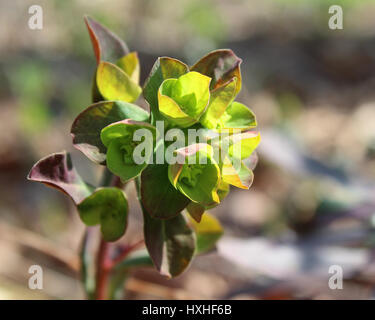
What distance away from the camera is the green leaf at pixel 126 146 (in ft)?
1.98

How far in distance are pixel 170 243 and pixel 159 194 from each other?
129mm

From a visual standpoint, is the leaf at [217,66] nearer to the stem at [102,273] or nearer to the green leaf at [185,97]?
the green leaf at [185,97]

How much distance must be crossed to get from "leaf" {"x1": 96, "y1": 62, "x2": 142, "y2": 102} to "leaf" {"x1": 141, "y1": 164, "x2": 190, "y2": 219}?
5.5 inches

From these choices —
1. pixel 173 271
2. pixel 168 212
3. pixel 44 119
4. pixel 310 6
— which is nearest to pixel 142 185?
pixel 168 212

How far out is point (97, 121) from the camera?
2.10 ft

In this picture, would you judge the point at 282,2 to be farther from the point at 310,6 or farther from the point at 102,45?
the point at 102,45

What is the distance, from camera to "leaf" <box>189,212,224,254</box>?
2.73ft

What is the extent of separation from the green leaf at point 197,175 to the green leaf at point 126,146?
0.05m

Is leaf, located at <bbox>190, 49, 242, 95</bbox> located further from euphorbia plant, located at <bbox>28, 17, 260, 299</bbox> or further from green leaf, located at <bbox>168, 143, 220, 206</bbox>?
green leaf, located at <bbox>168, 143, 220, 206</bbox>
